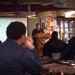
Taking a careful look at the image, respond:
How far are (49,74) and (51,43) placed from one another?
3106mm

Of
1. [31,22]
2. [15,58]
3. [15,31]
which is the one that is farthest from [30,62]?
[31,22]

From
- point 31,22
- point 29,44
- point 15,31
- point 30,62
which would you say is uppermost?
point 31,22

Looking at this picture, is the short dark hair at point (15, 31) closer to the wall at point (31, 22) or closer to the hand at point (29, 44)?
the hand at point (29, 44)

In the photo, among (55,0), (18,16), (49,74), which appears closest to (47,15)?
(18,16)

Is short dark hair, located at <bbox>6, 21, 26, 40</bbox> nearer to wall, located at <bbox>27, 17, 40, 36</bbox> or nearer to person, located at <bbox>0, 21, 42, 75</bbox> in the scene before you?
person, located at <bbox>0, 21, 42, 75</bbox>

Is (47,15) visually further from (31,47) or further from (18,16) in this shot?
(31,47)

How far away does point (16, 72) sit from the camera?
2021 mm

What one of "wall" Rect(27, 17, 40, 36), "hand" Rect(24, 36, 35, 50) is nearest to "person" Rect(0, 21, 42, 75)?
"hand" Rect(24, 36, 35, 50)

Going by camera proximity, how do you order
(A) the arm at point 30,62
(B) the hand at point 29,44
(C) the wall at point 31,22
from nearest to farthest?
(A) the arm at point 30,62, (B) the hand at point 29,44, (C) the wall at point 31,22

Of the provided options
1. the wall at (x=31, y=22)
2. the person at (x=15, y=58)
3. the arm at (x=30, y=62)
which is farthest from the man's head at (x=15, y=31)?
the wall at (x=31, y=22)

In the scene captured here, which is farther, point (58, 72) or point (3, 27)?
point (3, 27)

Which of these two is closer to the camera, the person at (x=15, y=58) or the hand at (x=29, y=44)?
the person at (x=15, y=58)

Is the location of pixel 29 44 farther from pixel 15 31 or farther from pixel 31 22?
pixel 31 22

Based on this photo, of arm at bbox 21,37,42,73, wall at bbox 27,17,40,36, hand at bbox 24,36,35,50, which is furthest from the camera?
wall at bbox 27,17,40,36
